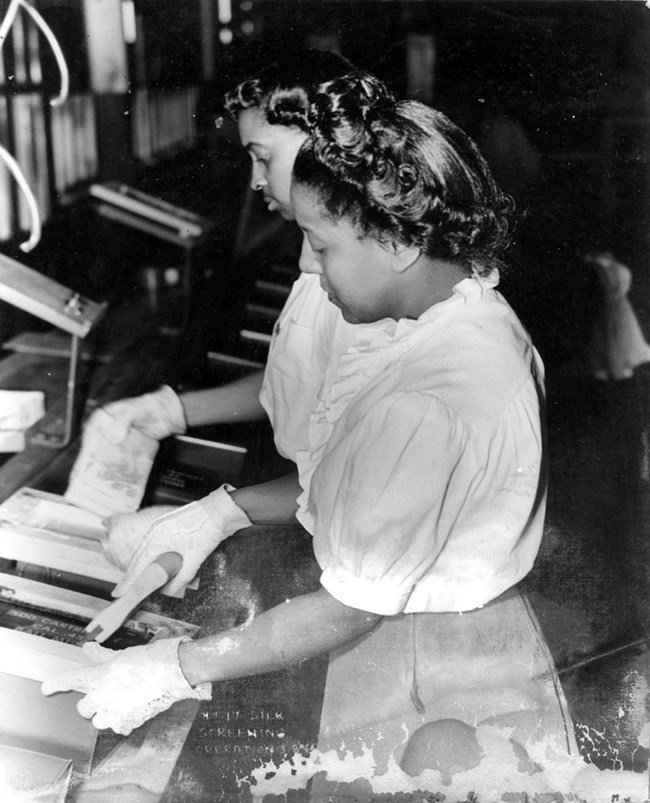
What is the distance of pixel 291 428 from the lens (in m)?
1.78

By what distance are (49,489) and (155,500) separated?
0.83 ft

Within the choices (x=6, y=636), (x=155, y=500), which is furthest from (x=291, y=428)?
(x=6, y=636)

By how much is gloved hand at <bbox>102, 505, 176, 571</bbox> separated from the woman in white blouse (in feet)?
0.11

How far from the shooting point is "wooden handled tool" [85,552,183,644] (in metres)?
1.76

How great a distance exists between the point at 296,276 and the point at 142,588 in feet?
2.52

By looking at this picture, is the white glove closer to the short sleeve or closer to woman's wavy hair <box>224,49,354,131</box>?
the short sleeve

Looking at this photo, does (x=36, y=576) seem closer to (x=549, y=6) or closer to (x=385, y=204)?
(x=385, y=204)

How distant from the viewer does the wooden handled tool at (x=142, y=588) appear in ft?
5.79

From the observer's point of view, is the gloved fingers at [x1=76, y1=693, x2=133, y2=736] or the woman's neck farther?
the gloved fingers at [x1=76, y1=693, x2=133, y2=736]

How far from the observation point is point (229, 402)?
1.80 meters

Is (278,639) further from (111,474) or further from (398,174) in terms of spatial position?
(398,174)

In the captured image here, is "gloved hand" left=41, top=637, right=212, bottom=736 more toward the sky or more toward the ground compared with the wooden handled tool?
more toward the ground

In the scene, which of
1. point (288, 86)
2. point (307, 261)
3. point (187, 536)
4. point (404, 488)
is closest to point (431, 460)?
point (404, 488)

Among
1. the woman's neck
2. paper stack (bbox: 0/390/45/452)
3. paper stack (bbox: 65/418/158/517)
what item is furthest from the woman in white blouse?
paper stack (bbox: 0/390/45/452)
